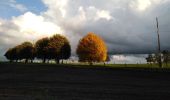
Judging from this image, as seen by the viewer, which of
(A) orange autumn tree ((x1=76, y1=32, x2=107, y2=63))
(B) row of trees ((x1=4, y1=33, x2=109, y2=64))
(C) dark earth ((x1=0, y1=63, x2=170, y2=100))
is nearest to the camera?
(C) dark earth ((x1=0, y1=63, x2=170, y2=100))

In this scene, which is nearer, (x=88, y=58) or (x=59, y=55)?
(x=88, y=58)

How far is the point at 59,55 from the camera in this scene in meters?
153

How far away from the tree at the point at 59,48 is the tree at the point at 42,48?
5.87m

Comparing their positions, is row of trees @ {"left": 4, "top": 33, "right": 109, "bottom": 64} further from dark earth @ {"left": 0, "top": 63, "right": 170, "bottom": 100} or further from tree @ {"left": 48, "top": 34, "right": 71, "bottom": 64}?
dark earth @ {"left": 0, "top": 63, "right": 170, "bottom": 100}

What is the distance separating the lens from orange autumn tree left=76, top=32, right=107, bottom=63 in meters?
129

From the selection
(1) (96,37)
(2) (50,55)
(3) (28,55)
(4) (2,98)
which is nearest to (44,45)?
(2) (50,55)

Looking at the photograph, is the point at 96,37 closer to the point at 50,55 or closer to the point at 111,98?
the point at 50,55

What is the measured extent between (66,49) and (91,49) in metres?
24.9

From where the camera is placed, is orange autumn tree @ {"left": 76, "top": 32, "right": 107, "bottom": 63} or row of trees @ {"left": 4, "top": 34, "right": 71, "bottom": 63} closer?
orange autumn tree @ {"left": 76, "top": 32, "right": 107, "bottom": 63}

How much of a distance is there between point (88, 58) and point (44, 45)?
48675mm

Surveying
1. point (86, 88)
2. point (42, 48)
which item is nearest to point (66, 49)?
point (42, 48)

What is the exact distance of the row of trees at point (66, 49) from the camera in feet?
427

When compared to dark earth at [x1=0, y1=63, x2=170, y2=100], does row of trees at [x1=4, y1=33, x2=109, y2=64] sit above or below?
above

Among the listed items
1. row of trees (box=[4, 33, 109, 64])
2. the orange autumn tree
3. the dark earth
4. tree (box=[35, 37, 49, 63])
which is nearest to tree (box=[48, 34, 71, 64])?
row of trees (box=[4, 33, 109, 64])
